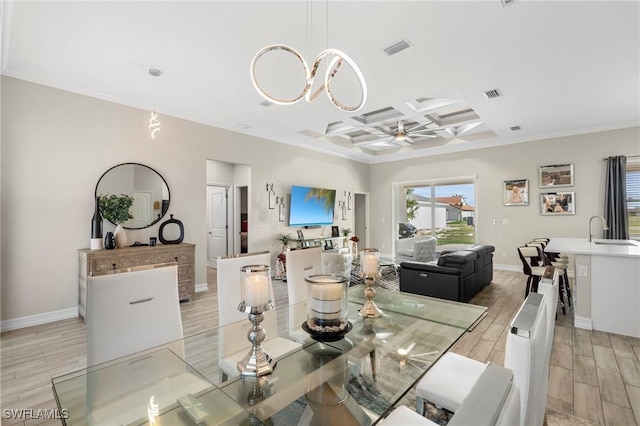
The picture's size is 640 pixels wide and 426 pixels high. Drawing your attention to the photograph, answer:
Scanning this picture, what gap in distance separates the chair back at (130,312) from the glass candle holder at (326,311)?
90 centimetres

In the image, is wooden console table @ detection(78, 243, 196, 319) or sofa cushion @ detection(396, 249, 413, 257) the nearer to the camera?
wooden console table @ detection(78, 243, 196, 319)

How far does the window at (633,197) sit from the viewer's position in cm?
552

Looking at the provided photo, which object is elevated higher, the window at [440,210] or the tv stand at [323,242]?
the window at [440,210]

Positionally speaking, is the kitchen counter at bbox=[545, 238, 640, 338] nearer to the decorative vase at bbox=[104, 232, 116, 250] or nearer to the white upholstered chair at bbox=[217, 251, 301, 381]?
the white upholstered chair at bbox=[217, 251, 301, 381]

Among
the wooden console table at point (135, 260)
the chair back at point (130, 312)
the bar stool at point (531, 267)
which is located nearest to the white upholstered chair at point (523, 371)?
the chair back at point (130, 312)

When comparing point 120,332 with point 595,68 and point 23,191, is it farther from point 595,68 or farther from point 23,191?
point 595,68

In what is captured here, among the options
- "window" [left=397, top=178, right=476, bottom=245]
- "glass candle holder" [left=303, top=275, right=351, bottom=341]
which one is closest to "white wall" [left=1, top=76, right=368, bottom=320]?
"glass candle holder" [left=303, top=275, right=351, bottom=341]

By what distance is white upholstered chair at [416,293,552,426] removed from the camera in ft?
2.79

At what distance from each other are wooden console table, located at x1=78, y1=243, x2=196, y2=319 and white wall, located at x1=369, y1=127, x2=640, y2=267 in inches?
247

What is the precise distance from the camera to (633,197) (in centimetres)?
555

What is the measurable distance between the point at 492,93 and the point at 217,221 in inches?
247

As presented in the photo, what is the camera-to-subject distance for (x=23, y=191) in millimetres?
3453

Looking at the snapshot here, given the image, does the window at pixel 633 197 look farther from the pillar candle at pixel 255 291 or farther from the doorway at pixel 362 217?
the pillar candle at pixel 255 291

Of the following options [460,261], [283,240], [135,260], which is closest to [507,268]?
[460,261]
